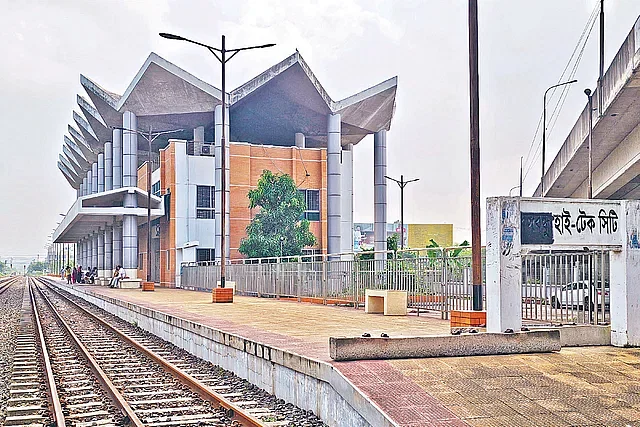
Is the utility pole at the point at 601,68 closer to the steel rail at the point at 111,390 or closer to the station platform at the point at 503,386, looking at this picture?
the station platform at the point at 503,386

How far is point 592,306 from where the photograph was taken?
11.9 meters

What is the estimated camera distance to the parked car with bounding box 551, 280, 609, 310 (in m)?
11.8

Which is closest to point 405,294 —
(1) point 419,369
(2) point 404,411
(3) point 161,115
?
(1) point 419,369

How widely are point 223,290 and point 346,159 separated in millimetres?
34909

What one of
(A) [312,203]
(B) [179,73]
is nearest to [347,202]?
(A) [312,203]

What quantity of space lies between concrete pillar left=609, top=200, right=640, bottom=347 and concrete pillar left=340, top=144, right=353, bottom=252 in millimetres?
46125

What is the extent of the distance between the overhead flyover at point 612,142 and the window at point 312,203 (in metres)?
18.3

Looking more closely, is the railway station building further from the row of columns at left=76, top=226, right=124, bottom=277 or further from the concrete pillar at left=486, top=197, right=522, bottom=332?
the concrete pillar at left=486, top=197, right=522, bottom=332

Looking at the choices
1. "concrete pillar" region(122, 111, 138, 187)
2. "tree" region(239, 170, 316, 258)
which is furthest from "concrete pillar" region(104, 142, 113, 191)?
"tree" region(239, 170, 316, 258)

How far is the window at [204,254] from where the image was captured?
55.5 meters

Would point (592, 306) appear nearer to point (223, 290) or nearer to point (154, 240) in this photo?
point (223, 290)

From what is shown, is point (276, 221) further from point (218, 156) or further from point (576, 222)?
point (576, 222)

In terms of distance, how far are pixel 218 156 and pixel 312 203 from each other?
8.55 meters

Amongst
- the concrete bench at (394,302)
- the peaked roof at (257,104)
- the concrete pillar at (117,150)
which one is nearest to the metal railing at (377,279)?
the concrete bench at (394,302)
